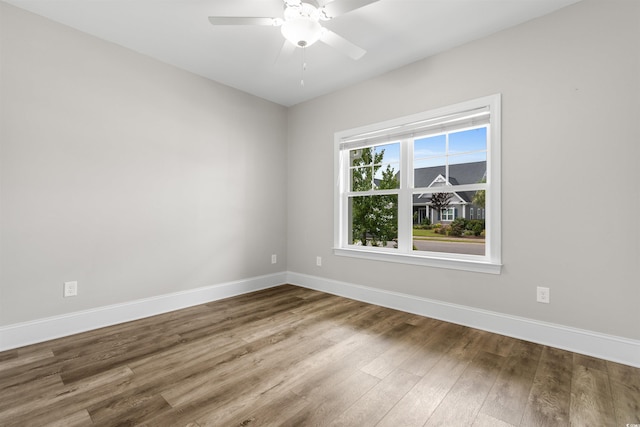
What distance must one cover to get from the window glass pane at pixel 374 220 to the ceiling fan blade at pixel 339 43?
1608 millimetres

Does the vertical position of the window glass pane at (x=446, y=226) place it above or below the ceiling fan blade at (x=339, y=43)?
below

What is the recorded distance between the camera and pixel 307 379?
1796 mm

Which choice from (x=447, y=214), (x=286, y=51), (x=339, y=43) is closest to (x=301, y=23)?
(x=339, y=43)

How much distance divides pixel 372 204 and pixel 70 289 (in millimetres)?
3086

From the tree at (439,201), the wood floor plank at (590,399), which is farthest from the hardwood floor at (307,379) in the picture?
the tree at (439,201)

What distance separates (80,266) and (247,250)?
1.72 meters

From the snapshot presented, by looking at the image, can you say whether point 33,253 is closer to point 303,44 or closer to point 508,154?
point 303,44

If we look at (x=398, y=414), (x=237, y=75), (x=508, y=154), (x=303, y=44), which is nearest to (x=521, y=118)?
(x=508, y=154)

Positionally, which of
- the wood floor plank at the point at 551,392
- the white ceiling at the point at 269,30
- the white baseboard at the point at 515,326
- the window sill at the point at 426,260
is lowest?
the wood floor plank at the point at 551,392

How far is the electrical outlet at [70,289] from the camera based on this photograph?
245 centimetres

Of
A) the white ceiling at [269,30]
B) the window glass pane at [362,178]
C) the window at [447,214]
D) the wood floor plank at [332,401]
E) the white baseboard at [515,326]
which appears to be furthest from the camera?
the window glass pane at [362,178]

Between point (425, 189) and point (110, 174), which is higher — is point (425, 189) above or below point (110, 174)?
below

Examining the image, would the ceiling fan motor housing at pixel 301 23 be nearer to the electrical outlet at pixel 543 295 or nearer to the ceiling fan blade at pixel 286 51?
the ceiling fan blade at pixel 286 51

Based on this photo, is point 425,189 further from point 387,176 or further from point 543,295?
point 543,295
